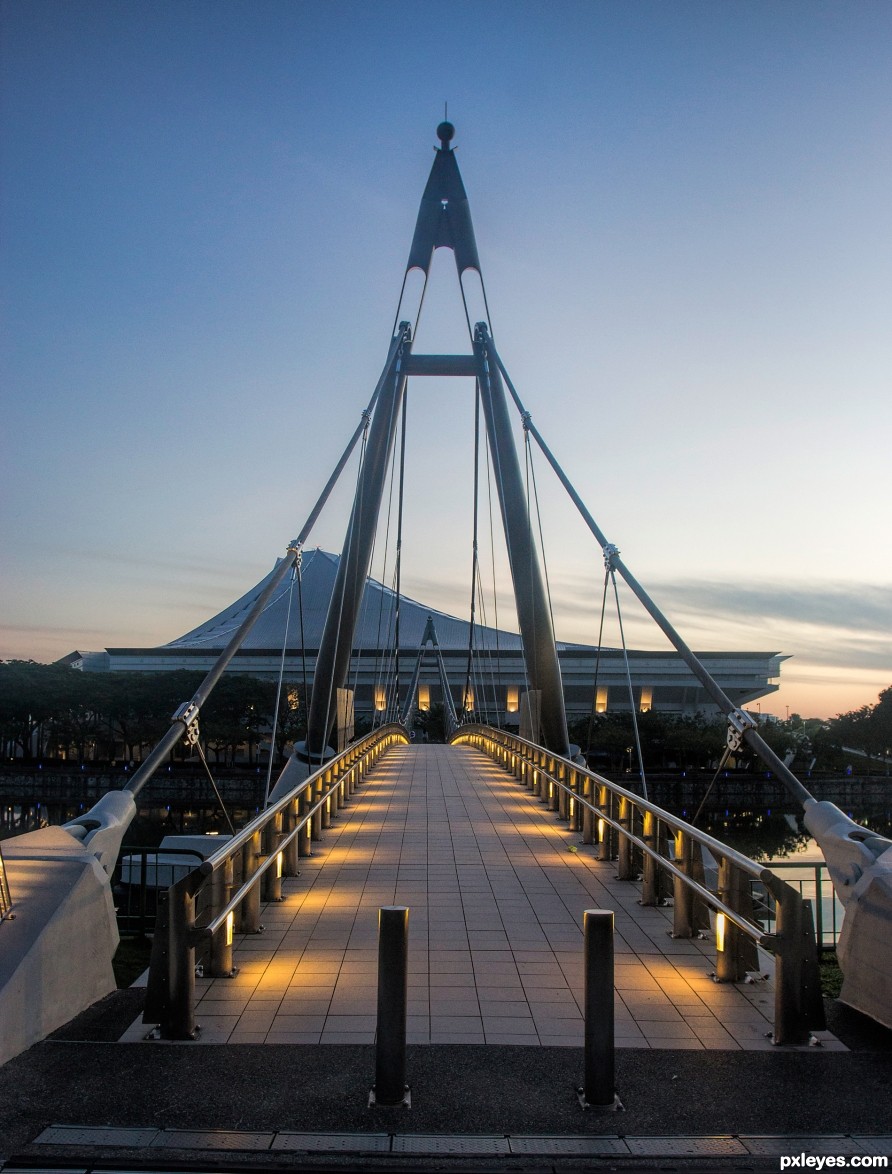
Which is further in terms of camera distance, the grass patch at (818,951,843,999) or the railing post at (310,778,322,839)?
the grass patch at (818,951,843,999)

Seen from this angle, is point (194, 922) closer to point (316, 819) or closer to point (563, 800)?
point (316, 819)

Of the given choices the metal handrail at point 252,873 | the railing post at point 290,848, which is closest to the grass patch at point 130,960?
the railing post at point 290,848

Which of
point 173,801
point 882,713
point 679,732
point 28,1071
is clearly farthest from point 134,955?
point 882,713

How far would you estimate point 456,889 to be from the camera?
803 centimetres

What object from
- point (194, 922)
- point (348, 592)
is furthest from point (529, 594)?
point (194, 922)

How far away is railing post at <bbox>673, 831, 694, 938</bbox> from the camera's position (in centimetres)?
647

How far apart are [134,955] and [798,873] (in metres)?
20.2

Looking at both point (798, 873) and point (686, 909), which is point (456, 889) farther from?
point (798, 873)

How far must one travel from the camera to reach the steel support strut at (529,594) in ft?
61.0

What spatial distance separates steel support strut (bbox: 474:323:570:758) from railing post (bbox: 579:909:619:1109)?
14200 millimetres

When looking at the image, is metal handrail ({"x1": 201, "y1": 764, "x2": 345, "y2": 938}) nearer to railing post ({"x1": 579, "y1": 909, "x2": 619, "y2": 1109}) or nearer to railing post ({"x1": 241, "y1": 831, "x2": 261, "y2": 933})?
railing post ({"x1": 241, "y1": 831, "x2": 261, "y2": 933})

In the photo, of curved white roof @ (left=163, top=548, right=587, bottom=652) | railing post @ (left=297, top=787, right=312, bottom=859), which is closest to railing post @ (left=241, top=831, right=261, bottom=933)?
railing post @ (left=297, top=787, right=312, bottom=859)

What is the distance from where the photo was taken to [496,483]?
778 inches

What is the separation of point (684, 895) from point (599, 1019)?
2880 mm
